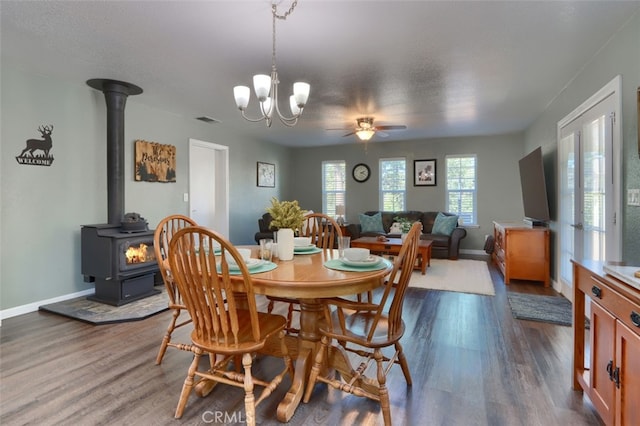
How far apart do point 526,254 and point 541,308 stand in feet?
4.05

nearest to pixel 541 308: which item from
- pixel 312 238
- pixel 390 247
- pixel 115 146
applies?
pixel 390 247

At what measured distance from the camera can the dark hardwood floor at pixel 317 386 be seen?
175 centimetres

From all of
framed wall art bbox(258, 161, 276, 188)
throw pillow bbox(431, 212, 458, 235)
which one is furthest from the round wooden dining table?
framed wall art bbox(258, 161, 276, 188)

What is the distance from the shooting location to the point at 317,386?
2035 mm

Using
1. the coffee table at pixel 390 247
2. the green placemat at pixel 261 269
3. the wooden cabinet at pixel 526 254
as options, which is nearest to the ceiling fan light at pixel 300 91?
the green placemat at pixel 261 269

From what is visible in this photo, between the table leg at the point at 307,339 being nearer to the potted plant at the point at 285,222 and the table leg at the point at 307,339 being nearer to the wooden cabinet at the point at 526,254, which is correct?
the potted plant at the point at 285,222

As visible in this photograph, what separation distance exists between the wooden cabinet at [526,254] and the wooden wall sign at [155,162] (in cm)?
471

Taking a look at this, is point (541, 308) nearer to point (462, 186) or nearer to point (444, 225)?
point (444, 225)

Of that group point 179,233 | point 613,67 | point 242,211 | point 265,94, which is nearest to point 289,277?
point 179,233

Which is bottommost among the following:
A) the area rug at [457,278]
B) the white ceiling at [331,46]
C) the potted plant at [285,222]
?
the area rug at [457,278]

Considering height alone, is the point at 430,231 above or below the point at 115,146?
below

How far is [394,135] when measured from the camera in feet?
22.2

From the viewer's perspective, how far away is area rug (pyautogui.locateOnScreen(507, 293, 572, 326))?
10.3 ft

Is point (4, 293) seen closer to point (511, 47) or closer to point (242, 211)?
point (242, 211)
